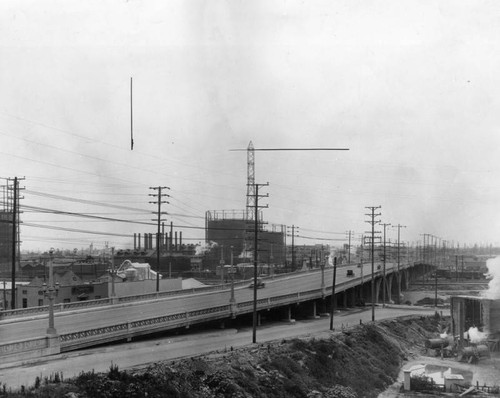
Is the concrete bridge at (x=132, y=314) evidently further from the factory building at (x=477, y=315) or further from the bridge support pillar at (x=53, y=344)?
the factory building at (x=477, y=315)

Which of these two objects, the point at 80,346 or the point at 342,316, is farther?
the point at 342,316

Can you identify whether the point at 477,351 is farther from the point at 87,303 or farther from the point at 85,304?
the point at 85,304

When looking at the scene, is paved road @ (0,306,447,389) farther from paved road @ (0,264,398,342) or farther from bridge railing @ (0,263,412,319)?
bridge railing @ (0,263,412,319)

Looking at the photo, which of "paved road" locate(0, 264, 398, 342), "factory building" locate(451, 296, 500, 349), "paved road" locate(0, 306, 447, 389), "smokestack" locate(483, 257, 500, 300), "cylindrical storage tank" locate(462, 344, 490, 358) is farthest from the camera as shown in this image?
"smokestack" locate(483, 257, 500, 300)

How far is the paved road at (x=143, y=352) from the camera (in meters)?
24.5

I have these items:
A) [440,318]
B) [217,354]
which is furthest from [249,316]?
[440,318]

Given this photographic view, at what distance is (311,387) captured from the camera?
1303 inches

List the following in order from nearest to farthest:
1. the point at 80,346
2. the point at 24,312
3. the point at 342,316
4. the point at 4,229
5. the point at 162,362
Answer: the point at 162,362 < the point at 80,346 < the point at 24,312 < the point at 342,316 < the point at 4,229

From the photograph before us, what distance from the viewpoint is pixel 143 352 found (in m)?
31.4

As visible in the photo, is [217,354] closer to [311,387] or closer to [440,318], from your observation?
[311,387]

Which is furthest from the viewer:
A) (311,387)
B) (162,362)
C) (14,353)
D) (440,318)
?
(440,318)

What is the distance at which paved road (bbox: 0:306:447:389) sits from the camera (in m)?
24.5

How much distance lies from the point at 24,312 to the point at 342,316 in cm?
3797

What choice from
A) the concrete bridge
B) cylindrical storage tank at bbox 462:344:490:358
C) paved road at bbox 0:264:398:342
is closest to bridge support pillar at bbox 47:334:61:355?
the concrete bridge
